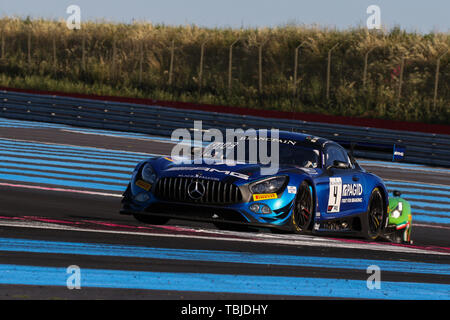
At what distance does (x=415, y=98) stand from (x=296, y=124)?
12865mm

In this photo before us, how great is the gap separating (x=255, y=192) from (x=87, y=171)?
30.2 ft

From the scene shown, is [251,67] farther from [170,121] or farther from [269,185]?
[269,185]

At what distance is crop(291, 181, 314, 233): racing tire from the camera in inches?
Answer: 439

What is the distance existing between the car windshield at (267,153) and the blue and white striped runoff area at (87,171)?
4.19m

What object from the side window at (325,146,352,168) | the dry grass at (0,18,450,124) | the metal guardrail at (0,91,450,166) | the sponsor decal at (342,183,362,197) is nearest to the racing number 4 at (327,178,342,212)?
the sponsor decal at (342,183,362,197)

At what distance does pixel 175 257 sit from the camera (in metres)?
8.98

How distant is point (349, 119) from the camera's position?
3669 cm

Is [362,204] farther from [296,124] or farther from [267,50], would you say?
[267,50]

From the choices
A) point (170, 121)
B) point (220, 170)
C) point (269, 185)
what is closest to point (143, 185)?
point (220, 170)

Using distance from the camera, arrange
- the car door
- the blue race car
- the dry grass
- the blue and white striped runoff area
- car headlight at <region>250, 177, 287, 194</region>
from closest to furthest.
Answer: the blue race car, car headlight at <region>250, 177, 287, 194</region>, the car door, the blue and white striped runoff area, the dry grass

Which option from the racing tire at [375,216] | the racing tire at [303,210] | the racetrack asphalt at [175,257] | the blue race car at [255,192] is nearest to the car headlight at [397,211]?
the racing tire at [375,216]

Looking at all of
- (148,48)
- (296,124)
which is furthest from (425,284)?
(148,48)

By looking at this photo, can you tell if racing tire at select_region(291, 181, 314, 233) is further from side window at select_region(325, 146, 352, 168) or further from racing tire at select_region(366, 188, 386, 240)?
racing tire at select_region(366, 188, 386, 240)

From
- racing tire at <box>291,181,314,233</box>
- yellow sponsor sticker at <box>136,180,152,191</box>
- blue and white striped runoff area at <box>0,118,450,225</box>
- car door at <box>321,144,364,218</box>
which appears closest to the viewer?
racing tire at <box>291,181,314,233</box>
